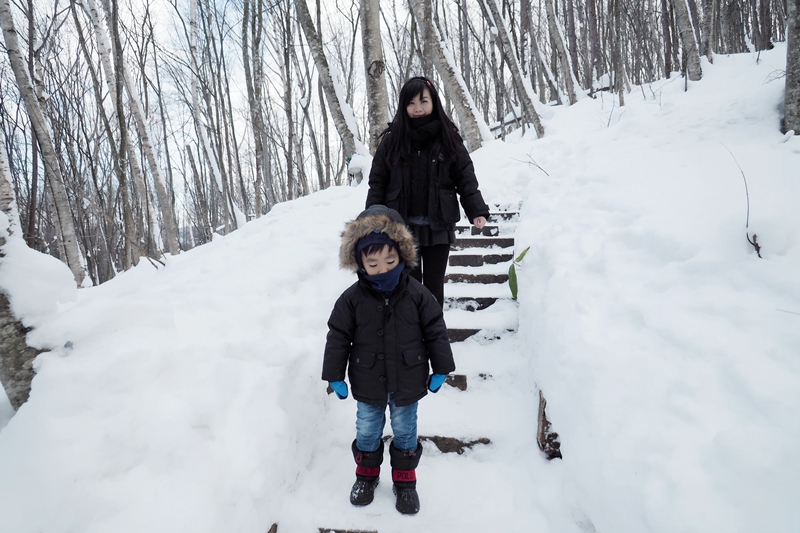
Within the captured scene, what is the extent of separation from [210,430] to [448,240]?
5.39ft

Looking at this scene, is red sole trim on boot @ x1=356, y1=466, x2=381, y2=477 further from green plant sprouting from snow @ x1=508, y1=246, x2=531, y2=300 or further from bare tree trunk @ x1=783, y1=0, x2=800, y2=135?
bare tree trunk @ x1=783, y1=0, x2=800, y2=135

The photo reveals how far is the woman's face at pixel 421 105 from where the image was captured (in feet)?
7.38

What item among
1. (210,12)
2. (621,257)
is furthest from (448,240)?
(210,12)

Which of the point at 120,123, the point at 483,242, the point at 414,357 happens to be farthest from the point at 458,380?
the point at 120,123

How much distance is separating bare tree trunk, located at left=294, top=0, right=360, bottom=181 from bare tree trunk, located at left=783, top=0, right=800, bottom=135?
203 inches

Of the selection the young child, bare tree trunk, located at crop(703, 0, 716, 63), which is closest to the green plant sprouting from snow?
the young child

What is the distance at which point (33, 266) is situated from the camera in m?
1.67

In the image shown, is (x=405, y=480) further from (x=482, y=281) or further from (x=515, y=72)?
(x=515, y=72)

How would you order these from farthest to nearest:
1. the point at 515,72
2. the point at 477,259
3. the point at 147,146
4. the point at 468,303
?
the point at 147,146 → the point at 515,72 → the point at 477,259 → the point at 468,303

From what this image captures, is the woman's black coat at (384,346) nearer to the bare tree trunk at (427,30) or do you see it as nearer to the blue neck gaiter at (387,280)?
the blue neck gaiter at (387,280)

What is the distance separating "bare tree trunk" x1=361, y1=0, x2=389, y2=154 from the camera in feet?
17.6

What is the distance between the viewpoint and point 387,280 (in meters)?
1.77

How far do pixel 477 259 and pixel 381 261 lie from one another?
7.52 ft

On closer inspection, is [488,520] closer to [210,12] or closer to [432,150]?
[432,150]
